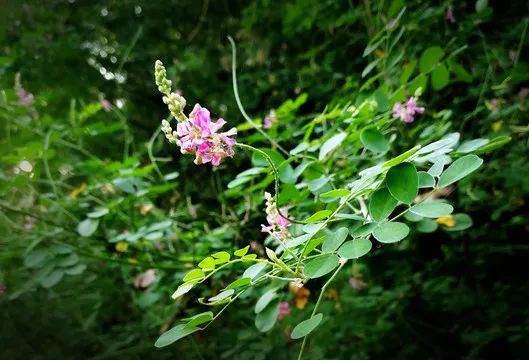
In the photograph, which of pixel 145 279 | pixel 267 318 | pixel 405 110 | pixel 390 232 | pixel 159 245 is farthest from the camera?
pixel 159 245

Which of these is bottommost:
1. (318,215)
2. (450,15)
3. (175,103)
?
(318,215)

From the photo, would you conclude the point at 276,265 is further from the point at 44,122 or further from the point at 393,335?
the point at 393,335

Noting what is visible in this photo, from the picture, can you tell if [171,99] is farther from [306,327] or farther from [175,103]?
[306,327]

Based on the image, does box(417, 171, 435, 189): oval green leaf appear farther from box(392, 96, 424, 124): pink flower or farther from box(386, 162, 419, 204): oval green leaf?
box(392, 96, 424, 124): pink flower

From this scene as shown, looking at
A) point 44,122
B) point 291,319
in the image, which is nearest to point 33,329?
point 44,122

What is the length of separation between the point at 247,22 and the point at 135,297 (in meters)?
1.46

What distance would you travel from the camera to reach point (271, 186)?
1.20 meters

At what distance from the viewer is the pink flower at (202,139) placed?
56 centimetres

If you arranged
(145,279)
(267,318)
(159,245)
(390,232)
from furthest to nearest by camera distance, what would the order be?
(159,245), (145,279), (267,318), (390,232)

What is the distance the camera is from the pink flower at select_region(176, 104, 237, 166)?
22.1 inches

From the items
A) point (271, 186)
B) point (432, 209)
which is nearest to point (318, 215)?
point (432, 209)

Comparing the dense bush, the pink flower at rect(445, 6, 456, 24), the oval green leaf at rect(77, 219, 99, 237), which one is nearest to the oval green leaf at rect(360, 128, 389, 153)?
the dense bush

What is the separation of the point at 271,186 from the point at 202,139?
65cm

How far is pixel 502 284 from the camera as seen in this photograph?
1812 millimetres
